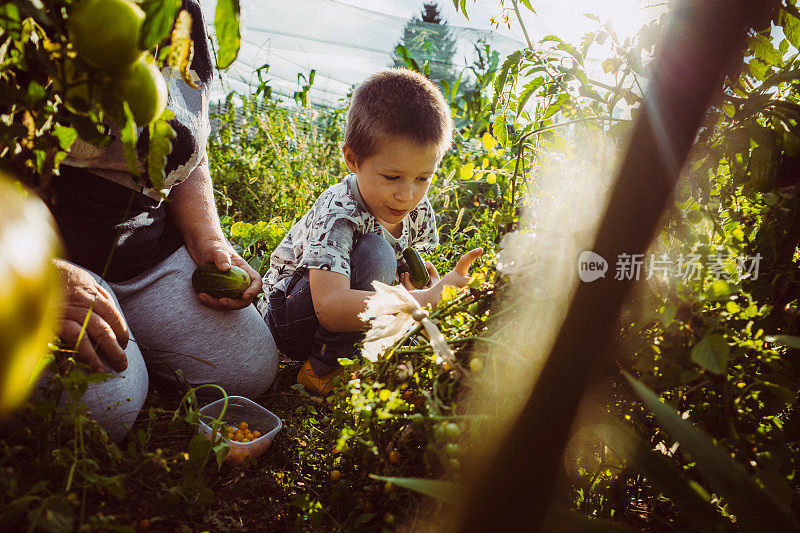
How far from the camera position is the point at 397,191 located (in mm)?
1997

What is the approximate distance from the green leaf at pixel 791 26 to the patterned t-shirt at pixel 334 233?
56.0 inches

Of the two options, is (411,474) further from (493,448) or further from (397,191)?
(397,191)

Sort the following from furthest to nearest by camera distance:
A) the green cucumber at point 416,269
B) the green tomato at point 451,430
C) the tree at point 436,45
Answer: the tree at point 436,45 → the green cucumber at point 416,269 → the green tomato at point 451,430

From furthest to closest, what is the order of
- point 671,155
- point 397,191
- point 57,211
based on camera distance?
point 397,191 → point 57,211 → point 671,155

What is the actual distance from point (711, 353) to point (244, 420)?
A: 1.37 m

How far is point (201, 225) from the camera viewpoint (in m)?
1.94

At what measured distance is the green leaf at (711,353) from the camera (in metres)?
0.72

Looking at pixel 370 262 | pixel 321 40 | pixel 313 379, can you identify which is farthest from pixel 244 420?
pixel 321 40

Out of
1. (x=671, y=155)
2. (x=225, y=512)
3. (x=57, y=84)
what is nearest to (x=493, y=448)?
(x=671, y=155)

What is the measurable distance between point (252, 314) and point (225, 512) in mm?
982

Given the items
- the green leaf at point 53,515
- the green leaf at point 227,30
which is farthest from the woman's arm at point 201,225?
the green leaf at point 227,30

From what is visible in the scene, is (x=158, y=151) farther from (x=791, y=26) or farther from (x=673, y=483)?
(x=791, y=26)

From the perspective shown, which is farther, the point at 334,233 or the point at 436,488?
the point at 334,233

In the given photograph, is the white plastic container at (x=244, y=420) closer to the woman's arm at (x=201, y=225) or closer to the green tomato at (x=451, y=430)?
the woman's arm at (x=201, y=225)
